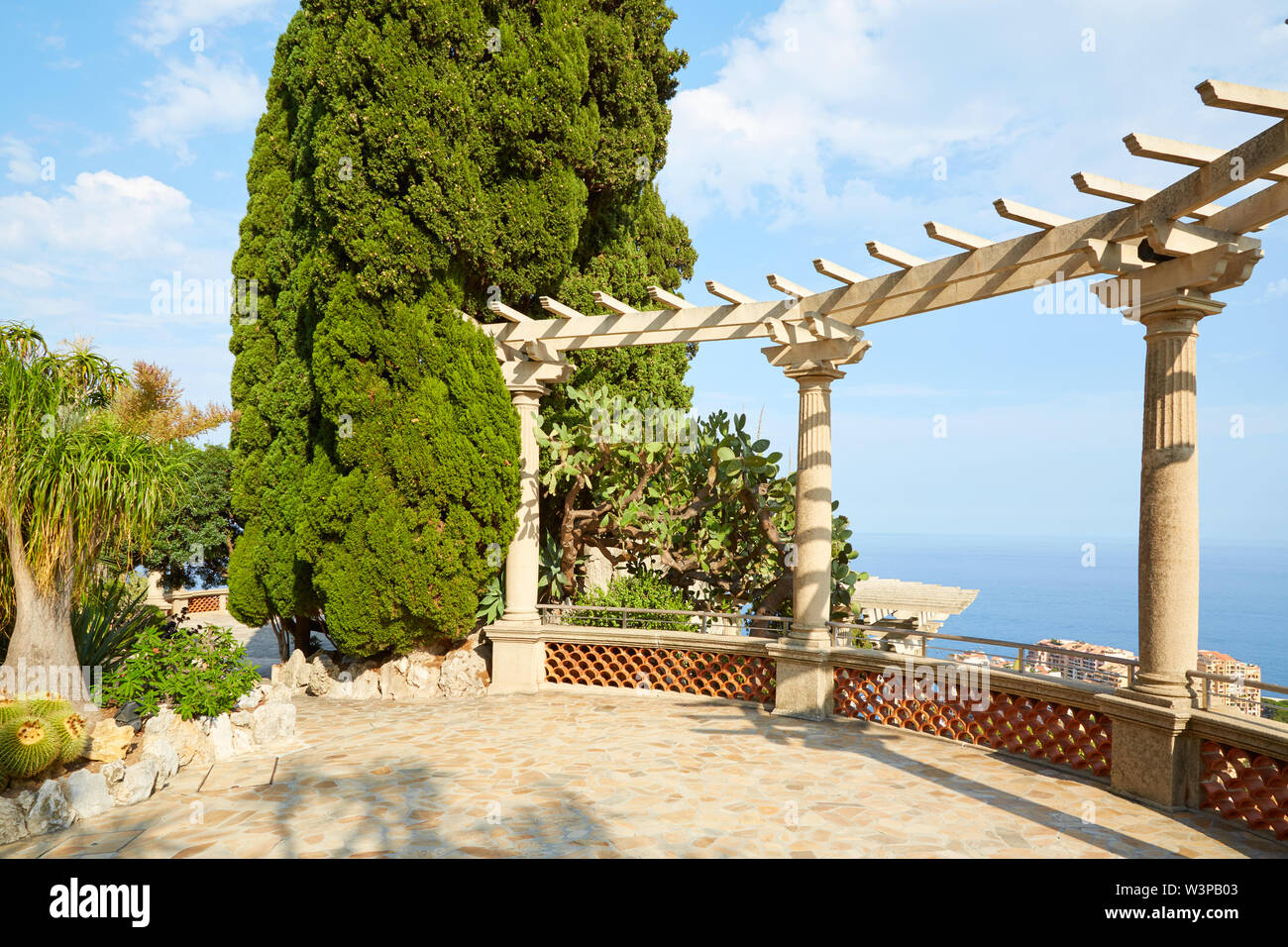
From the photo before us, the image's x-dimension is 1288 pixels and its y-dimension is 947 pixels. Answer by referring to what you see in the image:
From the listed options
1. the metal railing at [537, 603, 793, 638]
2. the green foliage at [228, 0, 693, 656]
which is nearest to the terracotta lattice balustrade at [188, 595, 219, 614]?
the green foliage at [228, 0, 693, 656]

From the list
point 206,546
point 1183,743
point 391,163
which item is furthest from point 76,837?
point 206,546

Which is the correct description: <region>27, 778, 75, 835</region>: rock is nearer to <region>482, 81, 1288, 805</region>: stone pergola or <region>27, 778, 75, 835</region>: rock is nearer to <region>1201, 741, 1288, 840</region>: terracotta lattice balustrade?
<region>482, 81, 1288, 805</region>: stone pergola

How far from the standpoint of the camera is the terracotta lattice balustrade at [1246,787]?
221 inches

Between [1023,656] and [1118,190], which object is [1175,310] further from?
[1023,656]

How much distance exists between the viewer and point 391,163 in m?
9.60

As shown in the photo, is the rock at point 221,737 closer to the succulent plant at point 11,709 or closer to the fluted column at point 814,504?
the succulent plant at point 11,709

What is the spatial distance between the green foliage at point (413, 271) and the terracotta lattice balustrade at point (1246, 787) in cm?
805

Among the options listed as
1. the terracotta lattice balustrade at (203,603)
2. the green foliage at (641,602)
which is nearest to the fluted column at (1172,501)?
the green foliage at (641,602)

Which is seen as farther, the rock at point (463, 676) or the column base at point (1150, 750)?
the rock at point (463, 676)

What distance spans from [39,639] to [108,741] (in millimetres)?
1354

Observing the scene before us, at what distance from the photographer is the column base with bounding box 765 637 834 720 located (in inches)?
364

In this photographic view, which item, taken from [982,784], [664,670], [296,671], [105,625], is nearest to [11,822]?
[105,625]

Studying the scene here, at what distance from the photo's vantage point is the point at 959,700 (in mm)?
8305

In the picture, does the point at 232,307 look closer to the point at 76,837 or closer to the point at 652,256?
the point at 652,256
